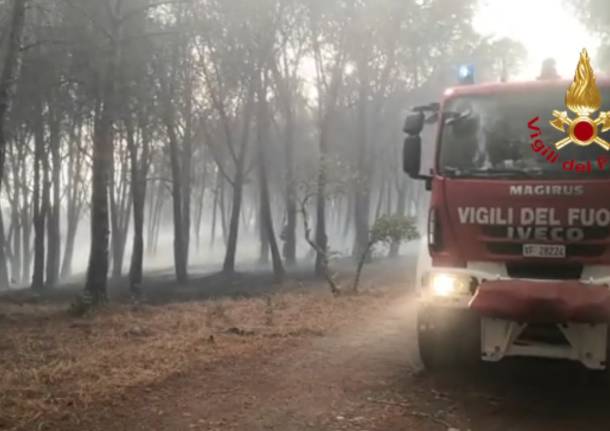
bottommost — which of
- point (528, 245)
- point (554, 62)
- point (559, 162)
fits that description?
point (528, 245)

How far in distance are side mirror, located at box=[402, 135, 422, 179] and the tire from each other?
160 cm

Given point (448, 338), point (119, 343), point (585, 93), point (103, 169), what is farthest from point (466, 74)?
point (103, 169)

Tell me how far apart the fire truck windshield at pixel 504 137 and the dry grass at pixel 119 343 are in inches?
160

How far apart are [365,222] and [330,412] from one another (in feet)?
86.2

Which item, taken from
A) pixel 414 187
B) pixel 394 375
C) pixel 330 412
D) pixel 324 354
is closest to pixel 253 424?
pixel 330 412

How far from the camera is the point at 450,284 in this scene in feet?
20.7

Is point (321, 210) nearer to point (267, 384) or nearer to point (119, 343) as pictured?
point (119, 343)

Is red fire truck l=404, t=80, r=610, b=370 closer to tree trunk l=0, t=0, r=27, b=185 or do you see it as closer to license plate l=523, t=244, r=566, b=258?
license plate l=523, t=244, r=566, b=258

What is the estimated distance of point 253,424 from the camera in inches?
224

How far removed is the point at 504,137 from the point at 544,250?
1.31 m

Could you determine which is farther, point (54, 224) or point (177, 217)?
point (54, 224)

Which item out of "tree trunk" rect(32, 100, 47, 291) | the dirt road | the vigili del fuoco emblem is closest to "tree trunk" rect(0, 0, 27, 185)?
the dirt road

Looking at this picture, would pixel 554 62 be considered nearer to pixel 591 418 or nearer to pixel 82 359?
pixel 591 418

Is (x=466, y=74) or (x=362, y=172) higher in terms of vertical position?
(x=362, y=172)
